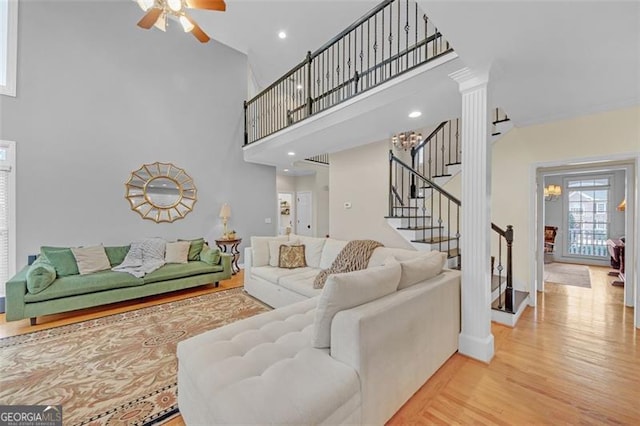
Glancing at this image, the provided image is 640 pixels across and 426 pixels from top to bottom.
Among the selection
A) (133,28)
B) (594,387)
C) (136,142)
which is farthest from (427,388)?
(133,28)

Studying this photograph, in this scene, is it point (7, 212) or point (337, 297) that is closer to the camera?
point (337, 297)

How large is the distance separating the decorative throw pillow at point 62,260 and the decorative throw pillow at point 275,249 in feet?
8.55

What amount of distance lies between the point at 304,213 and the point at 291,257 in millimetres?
5774

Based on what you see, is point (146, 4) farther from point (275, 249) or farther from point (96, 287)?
point (96, 287)

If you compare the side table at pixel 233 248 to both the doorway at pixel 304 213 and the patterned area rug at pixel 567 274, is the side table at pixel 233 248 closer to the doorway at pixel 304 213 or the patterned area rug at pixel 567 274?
the doorway at pixel 304 213

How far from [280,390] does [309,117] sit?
3540 millimetres

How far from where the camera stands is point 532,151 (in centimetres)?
362

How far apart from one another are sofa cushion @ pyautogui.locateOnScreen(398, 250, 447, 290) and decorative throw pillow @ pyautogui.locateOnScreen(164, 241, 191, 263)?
3.77m

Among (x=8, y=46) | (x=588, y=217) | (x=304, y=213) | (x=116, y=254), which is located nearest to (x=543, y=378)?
(x=116, y=254)

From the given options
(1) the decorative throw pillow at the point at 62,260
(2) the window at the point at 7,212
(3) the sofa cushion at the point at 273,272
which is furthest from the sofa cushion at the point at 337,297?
(2) the window at the point at 7,212

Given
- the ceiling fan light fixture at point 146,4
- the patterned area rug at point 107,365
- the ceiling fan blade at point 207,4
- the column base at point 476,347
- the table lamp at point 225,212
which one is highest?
the ceiling fan blade at point 207,4

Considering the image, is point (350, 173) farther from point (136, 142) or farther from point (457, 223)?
point (136, 142)

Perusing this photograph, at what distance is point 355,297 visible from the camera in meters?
1.55

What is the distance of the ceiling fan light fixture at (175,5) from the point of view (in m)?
2.75
